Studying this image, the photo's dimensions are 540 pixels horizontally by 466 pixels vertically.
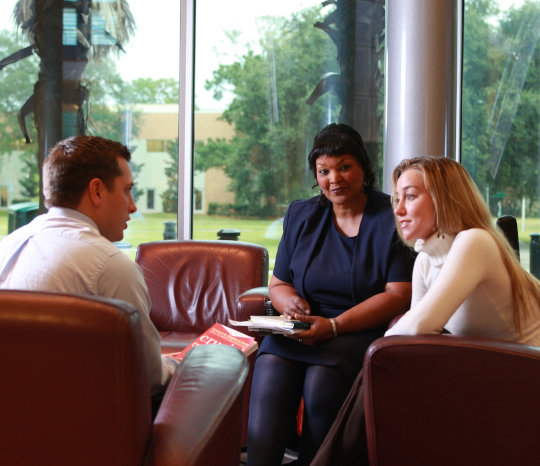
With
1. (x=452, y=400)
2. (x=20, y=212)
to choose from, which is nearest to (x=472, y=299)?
(x=452, y=400)

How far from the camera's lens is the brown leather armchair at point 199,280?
338cm

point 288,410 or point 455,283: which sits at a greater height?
point 455,283

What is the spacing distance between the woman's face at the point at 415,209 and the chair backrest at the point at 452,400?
610mm

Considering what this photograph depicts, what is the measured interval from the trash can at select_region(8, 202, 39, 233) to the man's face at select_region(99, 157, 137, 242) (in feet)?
11.6

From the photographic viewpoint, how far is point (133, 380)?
1.16m

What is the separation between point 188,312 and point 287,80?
7.46ft

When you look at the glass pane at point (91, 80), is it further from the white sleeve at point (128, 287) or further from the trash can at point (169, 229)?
the white sleeve at point (128, 287)

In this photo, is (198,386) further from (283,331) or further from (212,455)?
(283,331)

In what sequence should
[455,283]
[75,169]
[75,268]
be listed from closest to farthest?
[75,268] → [75,169] → [455,283]

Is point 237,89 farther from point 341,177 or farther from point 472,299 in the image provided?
point 472,299

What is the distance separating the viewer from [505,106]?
4.74m

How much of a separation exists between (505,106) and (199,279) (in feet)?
9.27

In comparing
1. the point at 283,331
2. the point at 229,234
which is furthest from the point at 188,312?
the point at 229,234

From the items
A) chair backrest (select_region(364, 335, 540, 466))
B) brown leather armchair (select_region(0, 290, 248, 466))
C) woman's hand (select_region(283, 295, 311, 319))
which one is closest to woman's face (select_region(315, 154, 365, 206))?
woman's hand (select_region(283, 295, 311, 319))
